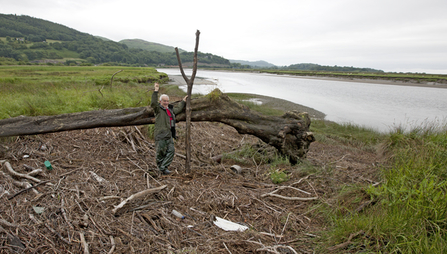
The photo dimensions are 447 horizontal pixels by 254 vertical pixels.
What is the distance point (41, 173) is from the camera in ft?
13.6

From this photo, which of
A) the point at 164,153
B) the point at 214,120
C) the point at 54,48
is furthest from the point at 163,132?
the point at 54,48

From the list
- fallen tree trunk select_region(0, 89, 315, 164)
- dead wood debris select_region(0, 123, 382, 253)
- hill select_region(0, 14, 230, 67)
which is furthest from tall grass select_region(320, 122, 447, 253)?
hill select_region(0, 14, 230, 67)

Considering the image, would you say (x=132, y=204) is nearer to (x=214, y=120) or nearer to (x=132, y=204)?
(x=132, y=204)

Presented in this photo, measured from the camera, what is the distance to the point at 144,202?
3.78 m

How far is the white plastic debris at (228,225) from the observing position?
336 cm

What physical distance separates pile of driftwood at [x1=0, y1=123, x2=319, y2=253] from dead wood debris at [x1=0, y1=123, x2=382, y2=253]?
0.5 inches

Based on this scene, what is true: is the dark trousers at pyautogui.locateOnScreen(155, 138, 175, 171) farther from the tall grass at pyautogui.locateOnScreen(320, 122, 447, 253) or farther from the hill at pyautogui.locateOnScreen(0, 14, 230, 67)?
the hill at pyautogui.locateOnScreen(0, 14, 230, 67)

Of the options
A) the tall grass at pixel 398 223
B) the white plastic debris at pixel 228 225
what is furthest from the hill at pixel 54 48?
the tall grass at pixel 398 223

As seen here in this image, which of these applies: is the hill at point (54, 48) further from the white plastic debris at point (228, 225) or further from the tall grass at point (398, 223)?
the tall grass at point (398, 223)

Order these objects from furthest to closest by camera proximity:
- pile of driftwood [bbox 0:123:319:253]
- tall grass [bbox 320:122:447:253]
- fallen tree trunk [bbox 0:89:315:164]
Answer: fallen tree trunk [bbox 0:89:315:164], pile of driftwood [bbox 0:123:319:253], tall grass [bbox 320:122:447:253]

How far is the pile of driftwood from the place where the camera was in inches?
113

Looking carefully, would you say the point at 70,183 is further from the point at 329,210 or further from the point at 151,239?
the point at 329,210

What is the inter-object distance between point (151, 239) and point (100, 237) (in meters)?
0.64

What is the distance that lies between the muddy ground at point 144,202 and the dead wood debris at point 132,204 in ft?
0.05
